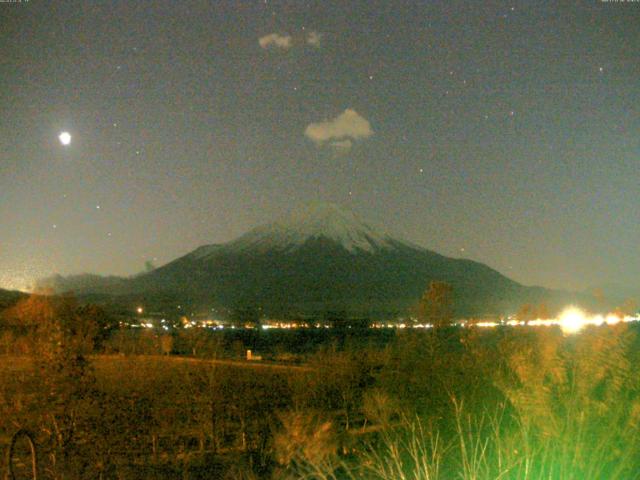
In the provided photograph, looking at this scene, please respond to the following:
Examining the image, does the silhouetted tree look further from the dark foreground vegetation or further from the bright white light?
the bright white light

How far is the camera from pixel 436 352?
1242 centimetres

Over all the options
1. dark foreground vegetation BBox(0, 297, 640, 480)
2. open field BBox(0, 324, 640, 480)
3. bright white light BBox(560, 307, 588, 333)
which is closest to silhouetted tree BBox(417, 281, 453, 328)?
dark foreground vegetation BBox(0, 297, 640, 480)

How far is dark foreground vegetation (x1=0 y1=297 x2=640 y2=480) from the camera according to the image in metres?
4.63

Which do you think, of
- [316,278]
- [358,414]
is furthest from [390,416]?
[316,278]

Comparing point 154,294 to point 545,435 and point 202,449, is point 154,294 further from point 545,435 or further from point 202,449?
point 545,435

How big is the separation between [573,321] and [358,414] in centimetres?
1007

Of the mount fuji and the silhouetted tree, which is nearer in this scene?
the silhouetted tree

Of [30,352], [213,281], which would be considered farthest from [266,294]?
[30,352]

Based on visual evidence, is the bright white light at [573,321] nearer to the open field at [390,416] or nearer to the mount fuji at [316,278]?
the open field at [390,416]

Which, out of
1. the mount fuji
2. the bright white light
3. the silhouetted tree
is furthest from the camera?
the mount fuji

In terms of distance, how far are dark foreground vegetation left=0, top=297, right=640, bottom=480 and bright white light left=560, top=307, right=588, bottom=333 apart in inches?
5.1

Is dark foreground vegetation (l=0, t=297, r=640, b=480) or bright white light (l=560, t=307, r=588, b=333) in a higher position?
bright white light (l=560, t=307, r=588, b=333)

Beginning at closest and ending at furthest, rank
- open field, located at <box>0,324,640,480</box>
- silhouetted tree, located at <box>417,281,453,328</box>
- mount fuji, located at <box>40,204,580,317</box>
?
open field, located at <box>0,324,640,480</box> → silhouetted tree, located at <box>417,281,453,328</box> → mount fuji, located at <box>40,204,580,317</box>

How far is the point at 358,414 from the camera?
15383mm
